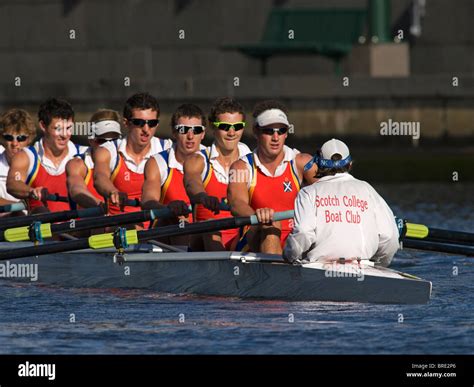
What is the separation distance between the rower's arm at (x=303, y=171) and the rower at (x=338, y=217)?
1.21 metres

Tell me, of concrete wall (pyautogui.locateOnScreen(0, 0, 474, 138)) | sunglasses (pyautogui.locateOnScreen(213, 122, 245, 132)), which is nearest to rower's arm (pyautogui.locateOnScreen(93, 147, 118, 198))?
sunglasses (pyautogui.locateOnScreen(213, 122, 245, 132))

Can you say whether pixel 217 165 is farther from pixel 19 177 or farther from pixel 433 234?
pixel 19 177

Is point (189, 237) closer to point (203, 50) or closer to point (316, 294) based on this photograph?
point (316, 294)

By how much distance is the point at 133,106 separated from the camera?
15461mm

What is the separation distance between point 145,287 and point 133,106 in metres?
2.15

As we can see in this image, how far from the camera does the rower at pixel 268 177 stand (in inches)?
535

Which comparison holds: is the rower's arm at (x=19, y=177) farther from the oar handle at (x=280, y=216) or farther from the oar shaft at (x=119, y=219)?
the oar handle at (x=280, y=216)

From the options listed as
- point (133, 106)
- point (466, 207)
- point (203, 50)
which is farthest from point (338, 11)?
point (133, 106)

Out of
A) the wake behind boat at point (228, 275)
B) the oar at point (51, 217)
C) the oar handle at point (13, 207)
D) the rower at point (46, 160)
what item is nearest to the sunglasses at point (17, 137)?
the rower at point (46, 160)

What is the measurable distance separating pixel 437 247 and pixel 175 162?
9.54ft

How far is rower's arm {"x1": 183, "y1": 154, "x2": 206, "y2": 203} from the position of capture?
14.3 m

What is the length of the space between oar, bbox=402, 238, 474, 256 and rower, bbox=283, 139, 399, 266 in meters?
1.28

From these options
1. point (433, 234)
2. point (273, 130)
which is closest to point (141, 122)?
point (273, 130)
